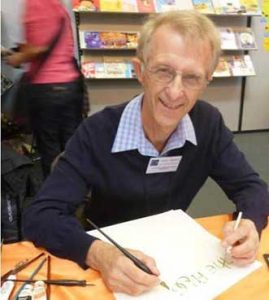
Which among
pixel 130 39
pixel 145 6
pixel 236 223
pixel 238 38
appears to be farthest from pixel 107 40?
pixel 236 223

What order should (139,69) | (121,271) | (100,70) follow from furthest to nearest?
(100,70) → (139,69) → (121,271)

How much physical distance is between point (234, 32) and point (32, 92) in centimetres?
241

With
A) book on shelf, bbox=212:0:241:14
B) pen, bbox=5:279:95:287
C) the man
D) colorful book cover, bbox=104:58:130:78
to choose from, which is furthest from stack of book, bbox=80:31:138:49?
pen, bbox=5:279:95:287

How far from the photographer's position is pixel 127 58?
12.3ft

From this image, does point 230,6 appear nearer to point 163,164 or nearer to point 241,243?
point 163,164

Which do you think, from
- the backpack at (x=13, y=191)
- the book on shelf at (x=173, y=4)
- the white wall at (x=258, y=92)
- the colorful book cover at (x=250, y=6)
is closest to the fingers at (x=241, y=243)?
the backpack at (x=13, y=191)

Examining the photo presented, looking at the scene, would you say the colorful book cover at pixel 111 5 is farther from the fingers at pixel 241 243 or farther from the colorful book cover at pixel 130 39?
the fingers at pixel 241 243

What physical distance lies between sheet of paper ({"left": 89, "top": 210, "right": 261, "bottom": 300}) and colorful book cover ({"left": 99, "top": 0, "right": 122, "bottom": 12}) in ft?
9.19

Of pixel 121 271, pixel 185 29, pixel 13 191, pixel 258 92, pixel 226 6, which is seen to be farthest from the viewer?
pixel 258 92

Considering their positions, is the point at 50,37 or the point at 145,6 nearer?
the point at 50,37

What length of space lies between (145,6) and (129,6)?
0.15m

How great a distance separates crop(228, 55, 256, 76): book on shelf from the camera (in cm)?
386

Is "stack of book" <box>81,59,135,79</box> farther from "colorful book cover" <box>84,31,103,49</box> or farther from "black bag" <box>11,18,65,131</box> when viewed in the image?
"black bag" <box>11,18,65,131</box>

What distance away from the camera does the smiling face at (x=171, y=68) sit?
1017 mm
